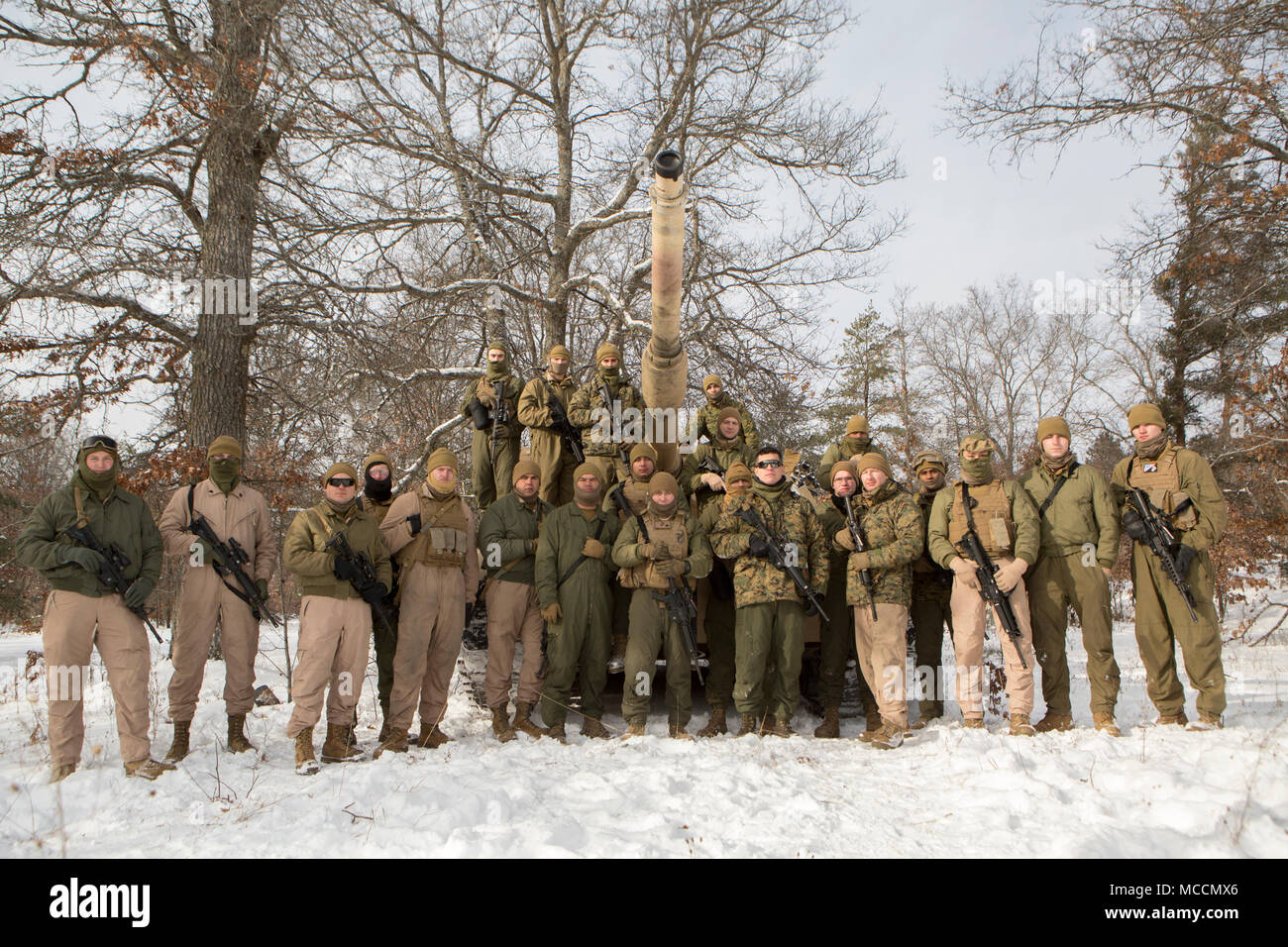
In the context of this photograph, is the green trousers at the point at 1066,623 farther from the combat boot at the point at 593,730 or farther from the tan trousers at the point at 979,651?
the combat boot at the point at 593,730

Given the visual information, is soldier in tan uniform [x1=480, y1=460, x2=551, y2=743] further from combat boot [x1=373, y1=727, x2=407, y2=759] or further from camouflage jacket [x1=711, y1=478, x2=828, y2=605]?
camouflage jacket [x1=711, y1=478, x2=828, y2=605]

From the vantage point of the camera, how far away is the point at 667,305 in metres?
4.98

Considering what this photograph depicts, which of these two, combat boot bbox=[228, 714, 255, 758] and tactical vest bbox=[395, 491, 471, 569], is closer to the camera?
combat boot bbox=[228, 714, 255, 758]

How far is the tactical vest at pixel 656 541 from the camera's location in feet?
19.6

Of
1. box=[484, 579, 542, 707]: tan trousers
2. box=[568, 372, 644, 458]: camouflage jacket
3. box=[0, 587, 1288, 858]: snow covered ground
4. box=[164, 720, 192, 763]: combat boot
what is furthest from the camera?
box=[568, 372, 644, 458]: camouflage jacket

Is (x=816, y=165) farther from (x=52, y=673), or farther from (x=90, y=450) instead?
(x=52, y=673)

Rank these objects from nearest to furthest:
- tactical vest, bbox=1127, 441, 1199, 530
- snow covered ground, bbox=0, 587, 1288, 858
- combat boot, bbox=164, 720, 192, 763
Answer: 1. snow covered ground, bbox=0, 587, 1288, 858
2. combat boot, bbox=164, 720, 192, 763
3. tactical vest, bbox=1127, 441, 1199, 530

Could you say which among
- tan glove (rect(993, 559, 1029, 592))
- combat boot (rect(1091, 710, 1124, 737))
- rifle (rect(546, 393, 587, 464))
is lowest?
combat boot (rect(1091, 710, 1124, 737))

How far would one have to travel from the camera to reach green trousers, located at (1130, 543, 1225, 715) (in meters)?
5.36

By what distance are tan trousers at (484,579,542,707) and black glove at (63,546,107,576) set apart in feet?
8.41

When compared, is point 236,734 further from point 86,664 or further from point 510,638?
point 510,638

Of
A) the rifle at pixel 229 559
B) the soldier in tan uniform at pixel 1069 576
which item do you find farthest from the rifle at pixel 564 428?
the soldier in tan uniform at pixel 1069 576

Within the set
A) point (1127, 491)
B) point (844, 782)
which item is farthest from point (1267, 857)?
point (1127, 491)

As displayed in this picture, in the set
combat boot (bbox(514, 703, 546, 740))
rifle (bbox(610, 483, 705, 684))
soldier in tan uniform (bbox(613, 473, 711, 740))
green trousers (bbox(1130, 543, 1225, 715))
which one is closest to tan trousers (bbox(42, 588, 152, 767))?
combat boot (bbox(514, 703, 546, 740))
